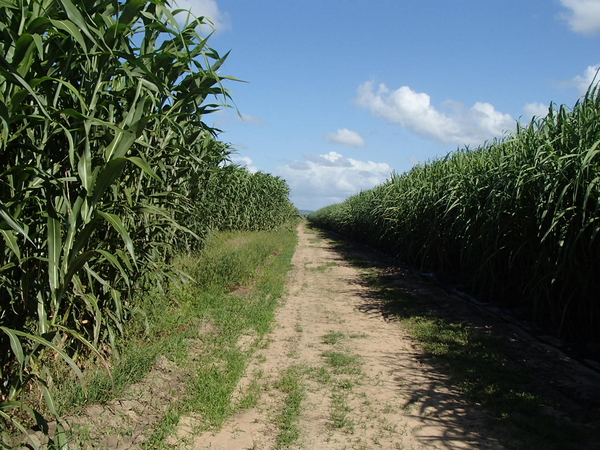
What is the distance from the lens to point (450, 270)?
10117 mm

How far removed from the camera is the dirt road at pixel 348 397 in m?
3.35

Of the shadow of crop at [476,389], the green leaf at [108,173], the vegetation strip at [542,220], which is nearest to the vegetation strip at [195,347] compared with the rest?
the green leaf at [108,173]

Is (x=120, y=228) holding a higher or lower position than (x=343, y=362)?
higher

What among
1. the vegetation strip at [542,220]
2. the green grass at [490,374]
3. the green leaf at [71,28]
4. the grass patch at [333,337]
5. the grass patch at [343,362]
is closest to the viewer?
the green leaf at [71,28]

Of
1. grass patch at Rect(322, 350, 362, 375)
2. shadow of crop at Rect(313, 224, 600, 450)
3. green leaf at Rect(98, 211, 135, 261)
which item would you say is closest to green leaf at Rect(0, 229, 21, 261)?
green leaf at Rect(98, 211, 135, 261)

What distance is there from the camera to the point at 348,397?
4102 millimetres

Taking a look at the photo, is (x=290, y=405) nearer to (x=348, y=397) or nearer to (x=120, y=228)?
(x=348, y=397)

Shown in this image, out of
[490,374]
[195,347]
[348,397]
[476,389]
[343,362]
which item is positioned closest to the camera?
[348,397]

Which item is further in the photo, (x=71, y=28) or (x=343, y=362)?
(x=343, y=362)

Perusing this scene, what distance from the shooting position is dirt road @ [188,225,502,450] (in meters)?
3.35

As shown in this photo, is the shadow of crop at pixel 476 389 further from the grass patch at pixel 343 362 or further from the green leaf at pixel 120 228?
the green leaf at pixel 120 228

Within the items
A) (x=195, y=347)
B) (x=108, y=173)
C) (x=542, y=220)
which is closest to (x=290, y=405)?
(x=195, y=347)

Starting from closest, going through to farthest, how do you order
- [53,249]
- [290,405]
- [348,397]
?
[53,249], [290,405], [348,397]

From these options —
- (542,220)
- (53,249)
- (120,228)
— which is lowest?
(53,249)
